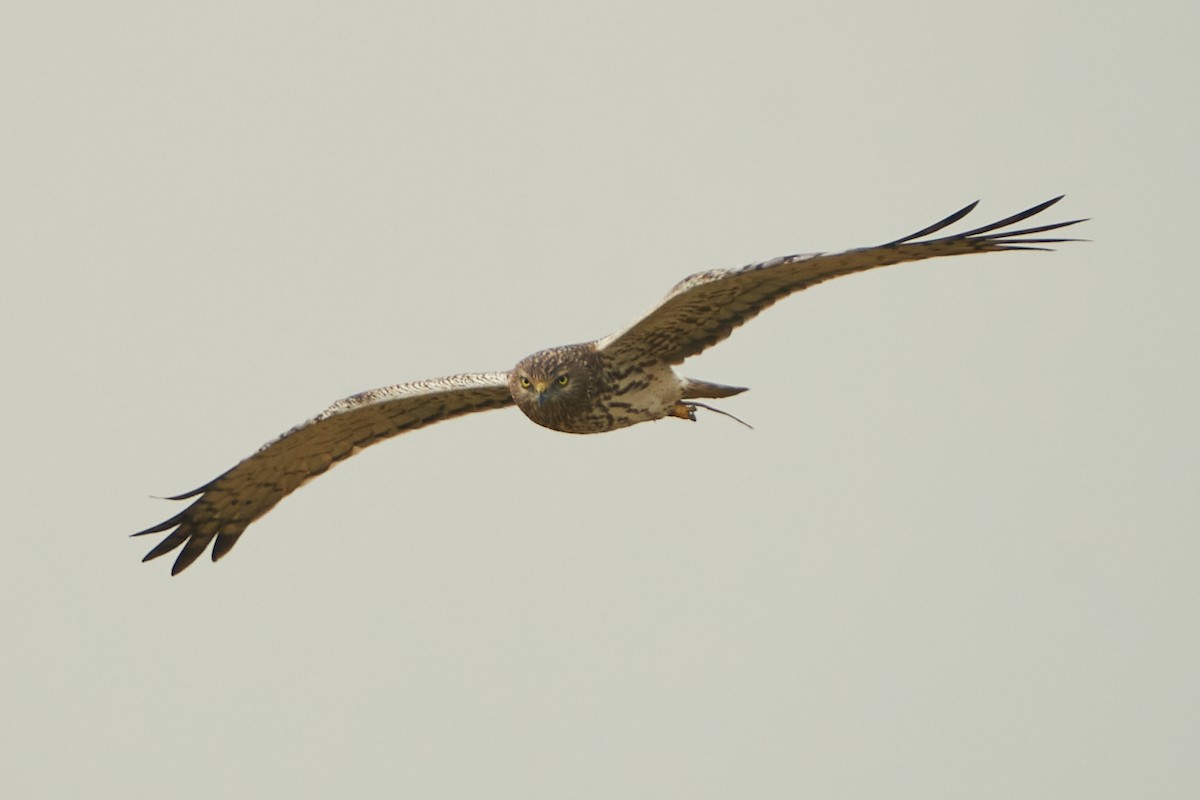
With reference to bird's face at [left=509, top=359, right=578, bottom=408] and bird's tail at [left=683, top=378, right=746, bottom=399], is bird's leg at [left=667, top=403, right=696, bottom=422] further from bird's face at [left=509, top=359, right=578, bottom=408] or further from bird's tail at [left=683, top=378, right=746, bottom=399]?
bird's face at [left=509, top=359, right=578, bottom=408]

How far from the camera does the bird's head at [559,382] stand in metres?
9.47

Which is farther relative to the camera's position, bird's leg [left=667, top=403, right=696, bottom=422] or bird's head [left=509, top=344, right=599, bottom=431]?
bird's leg [left=667, top=403, right=696, bottom=422]

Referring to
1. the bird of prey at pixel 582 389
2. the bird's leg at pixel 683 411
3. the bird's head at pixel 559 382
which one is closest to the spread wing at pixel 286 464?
the bird of prey at pixel 582 389

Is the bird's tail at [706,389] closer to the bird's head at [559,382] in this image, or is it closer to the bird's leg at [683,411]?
the bird's leg at [683,411]

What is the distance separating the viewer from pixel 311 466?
36.5ft

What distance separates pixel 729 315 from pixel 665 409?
0.85m

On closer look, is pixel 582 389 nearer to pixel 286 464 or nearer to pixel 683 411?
pixel 683 411

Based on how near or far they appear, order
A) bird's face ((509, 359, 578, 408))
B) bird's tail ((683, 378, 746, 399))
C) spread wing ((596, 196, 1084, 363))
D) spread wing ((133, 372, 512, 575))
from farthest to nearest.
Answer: spread wing ((133, 372, 512, 575)) < bird's tail ((683, 378, 746, 399)) < bird's face ((509, 359, 578, 408)) < spread wing ((596, 196, 1084, 363))

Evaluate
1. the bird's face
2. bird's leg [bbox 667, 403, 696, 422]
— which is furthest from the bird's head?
bird's leg [bbox 667, 403, 696, 422]

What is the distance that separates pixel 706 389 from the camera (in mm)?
10094

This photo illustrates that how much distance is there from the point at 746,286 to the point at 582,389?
1.15 m

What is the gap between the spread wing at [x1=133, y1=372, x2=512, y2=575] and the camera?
422 inches

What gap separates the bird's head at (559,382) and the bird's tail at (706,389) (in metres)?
0.73

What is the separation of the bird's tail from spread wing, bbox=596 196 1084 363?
13.4 inches
